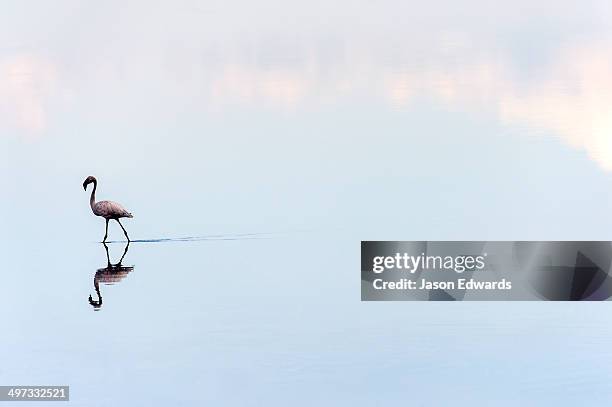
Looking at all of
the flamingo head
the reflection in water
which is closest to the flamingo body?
the flamingo head

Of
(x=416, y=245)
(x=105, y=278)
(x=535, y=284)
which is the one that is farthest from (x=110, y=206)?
(x=535, y=284)

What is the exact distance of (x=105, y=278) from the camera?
38.9 ft

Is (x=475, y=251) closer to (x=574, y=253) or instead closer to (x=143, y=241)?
(x=574, y=253)

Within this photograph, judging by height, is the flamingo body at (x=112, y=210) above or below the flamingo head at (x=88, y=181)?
below

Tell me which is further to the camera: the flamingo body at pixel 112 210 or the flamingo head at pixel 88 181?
the flamingo body at pixel 112 210

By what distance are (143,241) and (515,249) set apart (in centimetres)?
411

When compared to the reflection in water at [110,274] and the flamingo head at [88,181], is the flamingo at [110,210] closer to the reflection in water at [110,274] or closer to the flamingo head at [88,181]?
the flamingo head at [88,181]

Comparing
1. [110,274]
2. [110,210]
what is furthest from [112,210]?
[110,274]

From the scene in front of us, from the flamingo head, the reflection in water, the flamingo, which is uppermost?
the flamingo head

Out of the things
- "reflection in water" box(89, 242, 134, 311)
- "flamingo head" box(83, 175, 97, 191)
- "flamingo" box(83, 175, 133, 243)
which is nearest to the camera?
"reflection in water" box(89, 242, 134, 311)

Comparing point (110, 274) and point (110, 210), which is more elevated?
point (110, 210)

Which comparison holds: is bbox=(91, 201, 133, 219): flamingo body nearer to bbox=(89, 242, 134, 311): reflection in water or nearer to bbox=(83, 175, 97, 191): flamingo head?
bbox=(83, 175, 97, 191): flamingo head

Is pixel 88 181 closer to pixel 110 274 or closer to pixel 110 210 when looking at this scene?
pixel 110 210

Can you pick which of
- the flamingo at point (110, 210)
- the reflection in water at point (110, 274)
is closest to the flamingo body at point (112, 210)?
the flamingo at point (110, 210)
